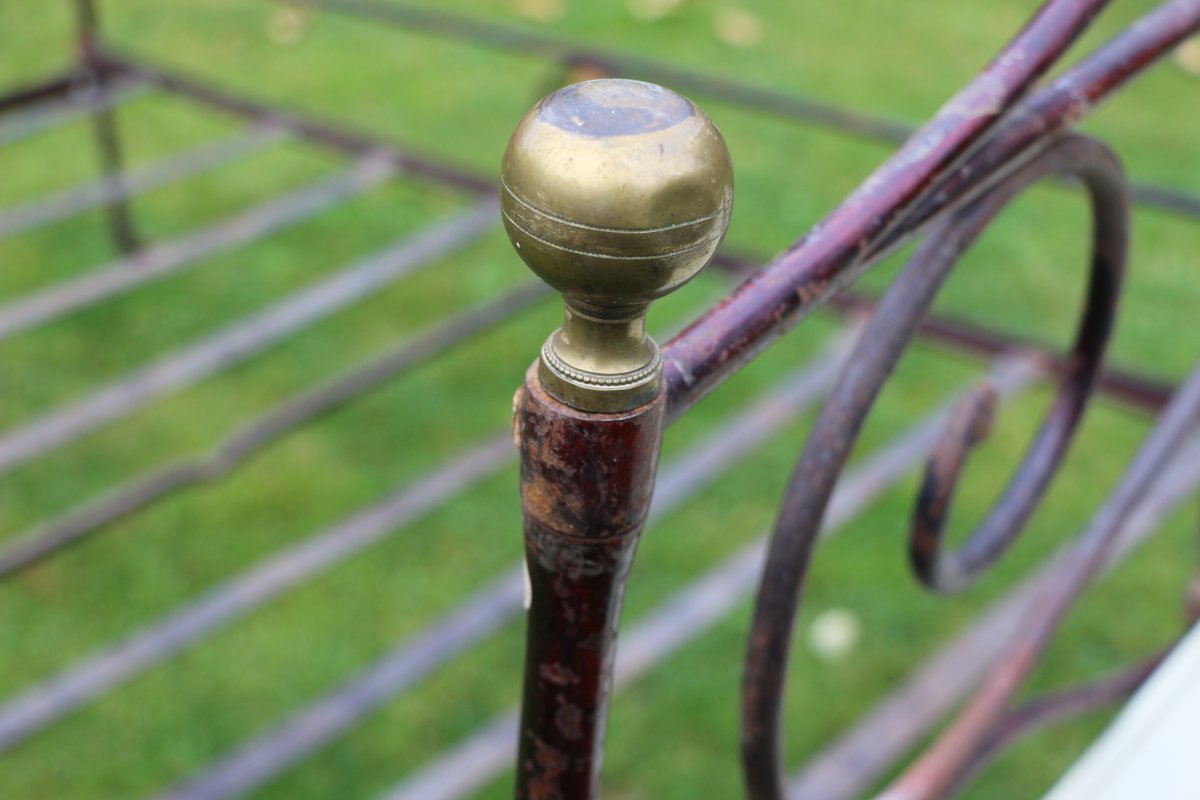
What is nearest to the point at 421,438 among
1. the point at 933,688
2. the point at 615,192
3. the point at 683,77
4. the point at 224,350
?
the point at 224,350

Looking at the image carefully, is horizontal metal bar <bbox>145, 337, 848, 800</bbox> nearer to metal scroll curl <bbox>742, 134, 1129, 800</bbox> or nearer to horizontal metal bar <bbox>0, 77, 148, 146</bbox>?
metal scroll curl <bbox>742, 134, 1129, 800</bbox>

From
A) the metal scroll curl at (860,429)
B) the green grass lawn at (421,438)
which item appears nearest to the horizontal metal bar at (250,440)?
the green grass lawn at (421,438)

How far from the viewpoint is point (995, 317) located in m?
3.04

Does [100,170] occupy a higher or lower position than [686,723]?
higher

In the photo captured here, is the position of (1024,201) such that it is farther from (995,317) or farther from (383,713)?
(383,713)

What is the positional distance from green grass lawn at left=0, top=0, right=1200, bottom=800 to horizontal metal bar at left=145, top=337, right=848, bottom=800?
10.3 inches

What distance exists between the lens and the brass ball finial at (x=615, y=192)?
1.60ft

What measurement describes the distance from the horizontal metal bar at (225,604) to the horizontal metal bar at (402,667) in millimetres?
175

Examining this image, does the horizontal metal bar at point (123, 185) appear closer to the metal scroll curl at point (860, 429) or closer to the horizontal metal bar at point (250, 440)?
the horizontal metal bar at point (250, 440)

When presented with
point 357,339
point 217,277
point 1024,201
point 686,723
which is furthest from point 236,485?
point 1024,201

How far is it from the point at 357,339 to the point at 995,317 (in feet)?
4.95

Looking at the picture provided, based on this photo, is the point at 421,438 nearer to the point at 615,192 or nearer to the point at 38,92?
the point at 38,92

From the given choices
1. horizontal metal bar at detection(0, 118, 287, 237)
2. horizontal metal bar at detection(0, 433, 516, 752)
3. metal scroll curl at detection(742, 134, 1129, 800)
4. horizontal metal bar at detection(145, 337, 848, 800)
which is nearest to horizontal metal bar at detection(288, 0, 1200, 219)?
horizontal metal bar at detection(0, 118, 287, 237)

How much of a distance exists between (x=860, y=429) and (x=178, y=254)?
205 centimetres
